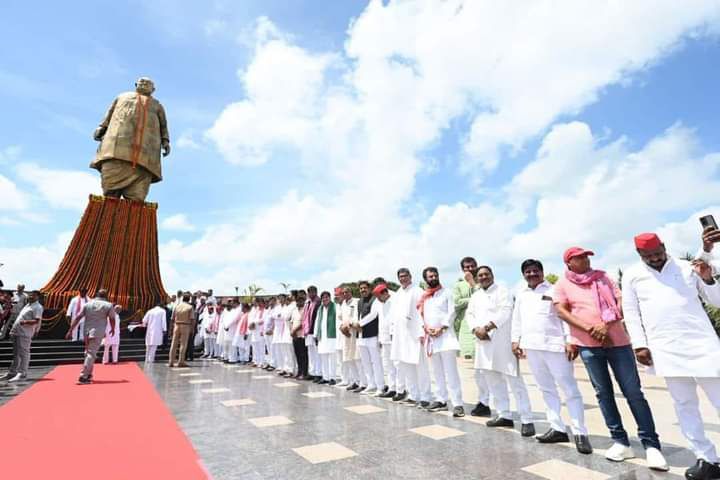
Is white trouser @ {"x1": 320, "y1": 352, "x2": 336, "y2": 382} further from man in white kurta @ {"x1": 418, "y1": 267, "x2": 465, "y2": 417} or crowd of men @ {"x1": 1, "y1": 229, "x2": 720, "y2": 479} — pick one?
man in white kurta @ {"x1": 418, "y1": 267, "x2": 465, "y2": 417}

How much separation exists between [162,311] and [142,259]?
3.92 m

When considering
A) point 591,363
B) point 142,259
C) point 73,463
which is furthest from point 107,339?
point 591,363

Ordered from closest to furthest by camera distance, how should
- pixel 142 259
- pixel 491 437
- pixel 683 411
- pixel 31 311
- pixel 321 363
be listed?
pixel 683 411
pixel 491 437
pixel 31 311
pixel 321 363
pixel 142 259

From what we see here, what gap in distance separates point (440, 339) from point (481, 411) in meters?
0.84

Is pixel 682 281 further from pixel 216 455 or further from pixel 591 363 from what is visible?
pixel 216 455

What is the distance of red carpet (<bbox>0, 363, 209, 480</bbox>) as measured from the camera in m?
2.63

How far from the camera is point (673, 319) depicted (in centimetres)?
261

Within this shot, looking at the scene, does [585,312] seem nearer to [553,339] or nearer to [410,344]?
[553,339]

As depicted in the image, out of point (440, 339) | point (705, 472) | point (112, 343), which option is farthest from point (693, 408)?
point (112, 343)

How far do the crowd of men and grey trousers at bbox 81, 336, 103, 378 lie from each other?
6cm

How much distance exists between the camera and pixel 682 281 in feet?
8.70

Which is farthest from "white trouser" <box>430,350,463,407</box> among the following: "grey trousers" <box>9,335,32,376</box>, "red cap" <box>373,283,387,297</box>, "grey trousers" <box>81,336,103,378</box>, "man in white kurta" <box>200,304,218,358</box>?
"man in white kurta" <box>200,304,218,358</box>

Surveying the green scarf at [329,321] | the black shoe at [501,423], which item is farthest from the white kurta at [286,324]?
the black shoe at [501,423]

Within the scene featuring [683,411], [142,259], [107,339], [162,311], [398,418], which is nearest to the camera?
[683,411]
